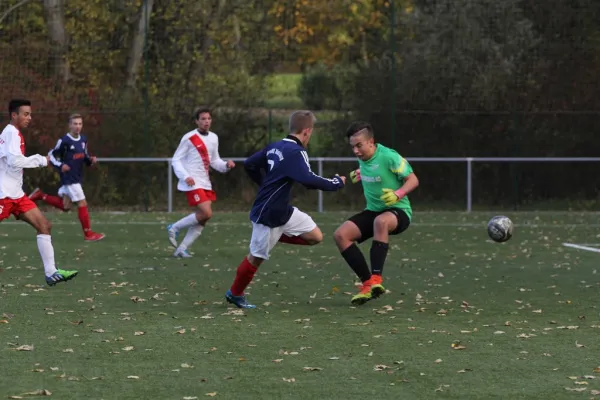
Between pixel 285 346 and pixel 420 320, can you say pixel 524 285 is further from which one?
pixel 285 346

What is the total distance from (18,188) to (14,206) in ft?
0.59

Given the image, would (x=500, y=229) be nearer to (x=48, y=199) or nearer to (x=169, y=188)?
(x=48, y=199)

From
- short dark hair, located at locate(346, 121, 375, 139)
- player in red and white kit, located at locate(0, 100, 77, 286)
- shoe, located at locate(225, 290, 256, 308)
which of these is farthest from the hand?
player in red and white kit, located at locate(0, 100, 77, 286)

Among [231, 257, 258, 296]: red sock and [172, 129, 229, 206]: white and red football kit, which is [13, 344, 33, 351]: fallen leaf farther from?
[172, 129, 229, 206]: white and red football kit

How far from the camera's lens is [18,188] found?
12.5 meters

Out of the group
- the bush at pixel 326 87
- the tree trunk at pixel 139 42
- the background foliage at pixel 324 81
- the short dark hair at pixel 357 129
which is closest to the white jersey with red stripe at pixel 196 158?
the short dark hair at pixel 357 129

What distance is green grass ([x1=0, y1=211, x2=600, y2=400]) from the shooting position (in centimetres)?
741

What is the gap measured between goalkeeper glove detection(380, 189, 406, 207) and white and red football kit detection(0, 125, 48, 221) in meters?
3.19

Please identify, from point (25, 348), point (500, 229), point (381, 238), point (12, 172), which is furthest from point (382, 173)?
point (25, 348)

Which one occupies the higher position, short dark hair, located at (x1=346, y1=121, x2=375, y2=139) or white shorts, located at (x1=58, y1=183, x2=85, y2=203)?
short dark hair, located at (x1=346, y1=121, x2=375, y2=139)

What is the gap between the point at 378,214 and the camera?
38.9ft

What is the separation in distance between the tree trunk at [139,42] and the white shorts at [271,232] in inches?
619

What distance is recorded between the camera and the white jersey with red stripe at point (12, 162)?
478 inches

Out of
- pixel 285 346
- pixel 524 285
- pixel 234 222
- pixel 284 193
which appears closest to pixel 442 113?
pixel 234 222
